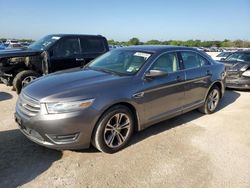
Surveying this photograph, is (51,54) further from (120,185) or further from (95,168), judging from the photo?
(120,185)

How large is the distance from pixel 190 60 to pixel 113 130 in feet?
8.11

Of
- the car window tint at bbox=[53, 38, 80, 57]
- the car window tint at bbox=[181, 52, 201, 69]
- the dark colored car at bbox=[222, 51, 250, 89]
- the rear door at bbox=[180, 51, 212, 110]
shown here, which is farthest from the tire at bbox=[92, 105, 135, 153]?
the dark colored car at bbox=[222, 51, 250, 89]

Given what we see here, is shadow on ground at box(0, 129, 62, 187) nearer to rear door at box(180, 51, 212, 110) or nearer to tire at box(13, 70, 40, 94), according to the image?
rear door at box(180, 51, 212, 110)

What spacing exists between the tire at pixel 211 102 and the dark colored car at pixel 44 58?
13.7 ft

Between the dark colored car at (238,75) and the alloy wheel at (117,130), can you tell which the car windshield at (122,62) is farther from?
the dark colored car at (238,75)

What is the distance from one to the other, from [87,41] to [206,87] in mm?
4536

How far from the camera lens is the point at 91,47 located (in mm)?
8555

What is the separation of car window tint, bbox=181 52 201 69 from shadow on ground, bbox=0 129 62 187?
298 centimetres

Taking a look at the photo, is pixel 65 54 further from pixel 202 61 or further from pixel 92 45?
pixel 202 61

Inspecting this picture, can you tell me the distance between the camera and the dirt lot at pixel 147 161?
315cm

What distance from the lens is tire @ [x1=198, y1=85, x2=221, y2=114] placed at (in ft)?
19.1

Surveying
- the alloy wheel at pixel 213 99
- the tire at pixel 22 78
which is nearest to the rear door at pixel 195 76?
the alloy wheel at pixel 213 99

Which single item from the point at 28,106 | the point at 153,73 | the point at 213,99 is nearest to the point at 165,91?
the point at 153,73

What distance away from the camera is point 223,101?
727 centimetres
